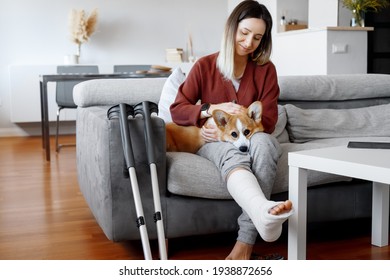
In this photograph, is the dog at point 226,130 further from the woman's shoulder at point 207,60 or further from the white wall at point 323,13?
the white wall at point 323,13

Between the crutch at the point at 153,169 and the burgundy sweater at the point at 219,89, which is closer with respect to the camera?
the crutch at the point at 153,169

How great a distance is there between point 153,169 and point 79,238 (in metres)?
0.65

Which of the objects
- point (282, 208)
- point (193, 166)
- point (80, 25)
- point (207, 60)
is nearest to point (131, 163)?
point (193, 166)

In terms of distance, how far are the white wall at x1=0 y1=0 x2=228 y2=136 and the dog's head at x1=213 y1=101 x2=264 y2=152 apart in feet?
14.0

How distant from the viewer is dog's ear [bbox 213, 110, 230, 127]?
217 cm

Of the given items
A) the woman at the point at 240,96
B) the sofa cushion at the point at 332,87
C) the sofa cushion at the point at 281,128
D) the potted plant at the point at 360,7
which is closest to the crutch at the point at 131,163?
the woman at the point at 240,96

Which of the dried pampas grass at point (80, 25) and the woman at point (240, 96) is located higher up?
the dried pampas grass at point (80, 25)

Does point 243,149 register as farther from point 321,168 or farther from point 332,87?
point 332,87

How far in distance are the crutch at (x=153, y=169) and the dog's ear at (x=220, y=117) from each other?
0.24 meters

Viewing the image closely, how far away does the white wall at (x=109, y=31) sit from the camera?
19.5 ft

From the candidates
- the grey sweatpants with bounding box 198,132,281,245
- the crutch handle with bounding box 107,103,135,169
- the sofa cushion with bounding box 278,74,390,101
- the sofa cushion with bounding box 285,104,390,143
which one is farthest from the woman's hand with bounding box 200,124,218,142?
the sofa cushion with bounding box 278,74,390,101

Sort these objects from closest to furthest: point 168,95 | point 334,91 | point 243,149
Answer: point 243,149 → point 168,95 → point 334,91

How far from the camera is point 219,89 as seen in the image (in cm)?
235

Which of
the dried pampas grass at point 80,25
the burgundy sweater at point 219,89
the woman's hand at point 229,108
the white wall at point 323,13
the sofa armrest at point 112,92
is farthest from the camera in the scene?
the dried pampas grass at point 80,25
